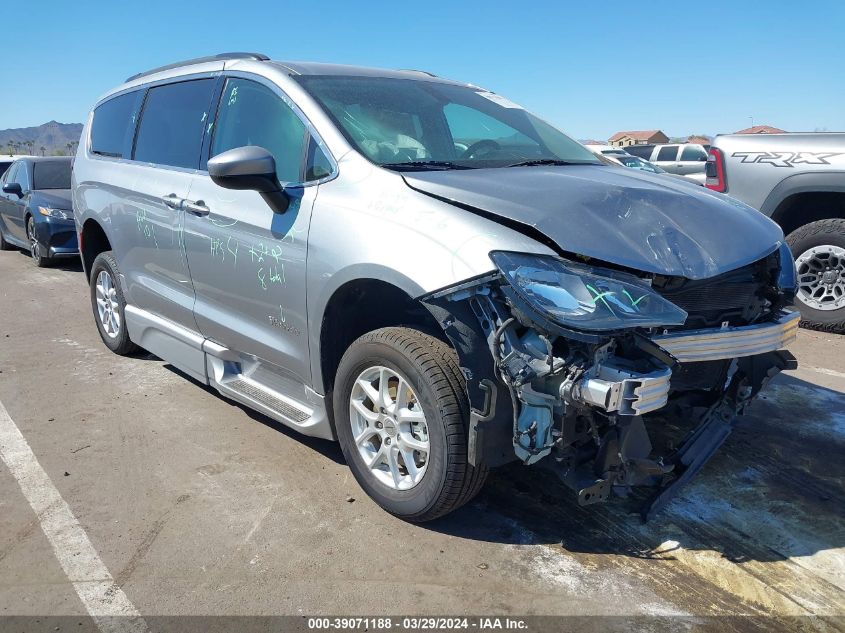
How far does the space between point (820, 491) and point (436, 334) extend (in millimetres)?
2061

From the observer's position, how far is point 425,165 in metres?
3.20

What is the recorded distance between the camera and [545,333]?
2357 mm

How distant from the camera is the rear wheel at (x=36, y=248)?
1000 centimetres

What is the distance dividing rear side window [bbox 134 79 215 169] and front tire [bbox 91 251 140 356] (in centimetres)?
97

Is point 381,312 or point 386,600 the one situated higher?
point 381,312

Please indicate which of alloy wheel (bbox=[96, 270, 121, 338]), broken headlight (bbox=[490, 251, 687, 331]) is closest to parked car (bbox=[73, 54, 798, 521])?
broken headlight (bbox=[490, 251, 687, 331])

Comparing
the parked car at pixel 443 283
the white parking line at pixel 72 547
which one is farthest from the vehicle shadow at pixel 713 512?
the white parking line at pixel 72 547

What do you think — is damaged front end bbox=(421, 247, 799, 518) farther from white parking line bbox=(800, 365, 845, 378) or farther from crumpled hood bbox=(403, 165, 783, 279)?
white parking line bbox=(800, 365, 845, 378)

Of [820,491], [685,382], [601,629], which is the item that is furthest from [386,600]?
[820,491]

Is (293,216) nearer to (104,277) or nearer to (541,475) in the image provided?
(541,475)

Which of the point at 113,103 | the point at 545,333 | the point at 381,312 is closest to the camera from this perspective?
the point at 545,333

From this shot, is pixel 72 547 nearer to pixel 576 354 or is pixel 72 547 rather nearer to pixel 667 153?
pixel 576 354

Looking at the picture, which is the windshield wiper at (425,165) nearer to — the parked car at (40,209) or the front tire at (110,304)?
the front tire at (110,304)

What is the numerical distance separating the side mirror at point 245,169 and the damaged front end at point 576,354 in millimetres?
1040
